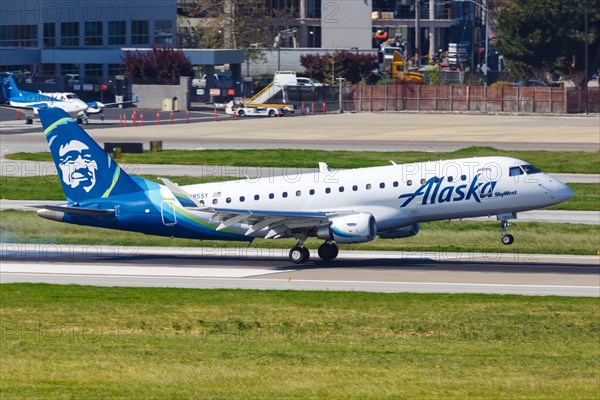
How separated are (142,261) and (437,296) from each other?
43.8 ft

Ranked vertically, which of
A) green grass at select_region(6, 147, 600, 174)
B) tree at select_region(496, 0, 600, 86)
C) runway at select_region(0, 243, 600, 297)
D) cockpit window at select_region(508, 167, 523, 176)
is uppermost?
tree at select_region(496, 0, 600, 86)

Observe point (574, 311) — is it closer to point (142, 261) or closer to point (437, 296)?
point (437, 296)

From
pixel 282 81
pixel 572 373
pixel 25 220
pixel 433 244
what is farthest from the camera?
pixel 282 81

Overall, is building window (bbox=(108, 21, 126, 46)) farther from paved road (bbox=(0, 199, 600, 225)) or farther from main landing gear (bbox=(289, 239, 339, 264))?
main landing gear (bbox=(289, 239, 339, 264))

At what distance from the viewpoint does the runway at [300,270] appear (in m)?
39.8

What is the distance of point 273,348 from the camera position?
2848cm

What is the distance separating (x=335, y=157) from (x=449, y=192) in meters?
36.0

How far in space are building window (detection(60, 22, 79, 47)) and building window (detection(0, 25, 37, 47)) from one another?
4.71 metres

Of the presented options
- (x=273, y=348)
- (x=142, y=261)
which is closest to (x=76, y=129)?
(x=142, y=261)

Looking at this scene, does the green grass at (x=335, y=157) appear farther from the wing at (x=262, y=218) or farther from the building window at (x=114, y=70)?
the building window at (x=114, y=70)

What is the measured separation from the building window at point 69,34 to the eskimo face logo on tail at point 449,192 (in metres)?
122

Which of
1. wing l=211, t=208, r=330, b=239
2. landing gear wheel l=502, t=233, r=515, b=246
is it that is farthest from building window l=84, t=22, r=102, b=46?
landing gear wheel l=502, t=233, r=515, b=246

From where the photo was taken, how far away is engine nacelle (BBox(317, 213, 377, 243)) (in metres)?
42.4

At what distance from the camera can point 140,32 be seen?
169 metres
